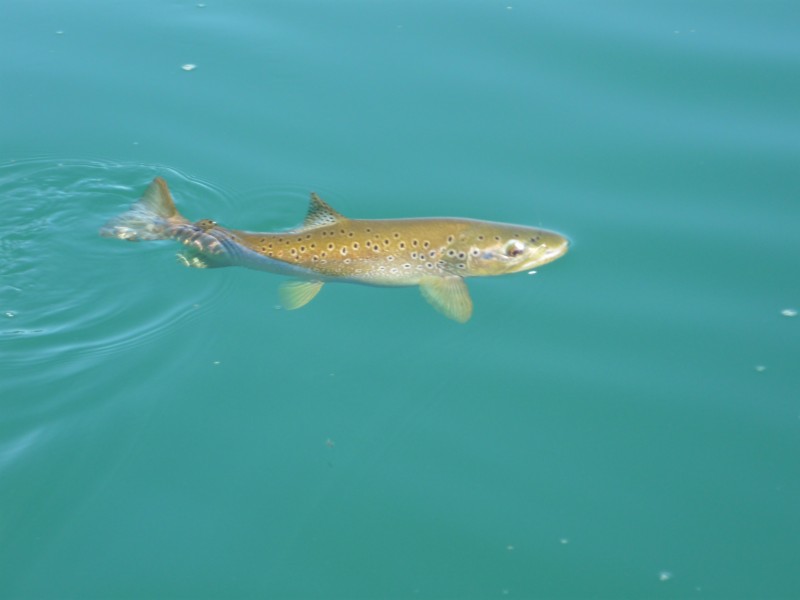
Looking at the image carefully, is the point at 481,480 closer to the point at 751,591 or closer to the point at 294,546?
the point at 294,546

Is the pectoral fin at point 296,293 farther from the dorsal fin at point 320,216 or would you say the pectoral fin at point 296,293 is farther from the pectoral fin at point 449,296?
the pectoral fin at point 449,296

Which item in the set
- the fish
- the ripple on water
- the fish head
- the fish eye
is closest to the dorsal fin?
the fish

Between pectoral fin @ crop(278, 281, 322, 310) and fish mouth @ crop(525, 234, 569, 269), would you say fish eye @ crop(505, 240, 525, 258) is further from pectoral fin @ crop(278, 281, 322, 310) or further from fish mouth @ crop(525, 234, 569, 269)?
pectoral fin @ crop(278, 281, 322, 310)

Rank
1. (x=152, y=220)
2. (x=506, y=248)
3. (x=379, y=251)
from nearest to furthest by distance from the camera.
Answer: (x=379, y=251), (x=506, y=248), (x=152, y=220)

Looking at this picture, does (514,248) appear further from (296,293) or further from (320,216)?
(296,293)

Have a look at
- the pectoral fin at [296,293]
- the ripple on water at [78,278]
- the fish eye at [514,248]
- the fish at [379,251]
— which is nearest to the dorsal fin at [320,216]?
the fish at [379,251]

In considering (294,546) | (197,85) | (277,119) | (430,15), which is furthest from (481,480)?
(430,15)

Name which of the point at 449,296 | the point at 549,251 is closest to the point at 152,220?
Answer: the point at 449,296
